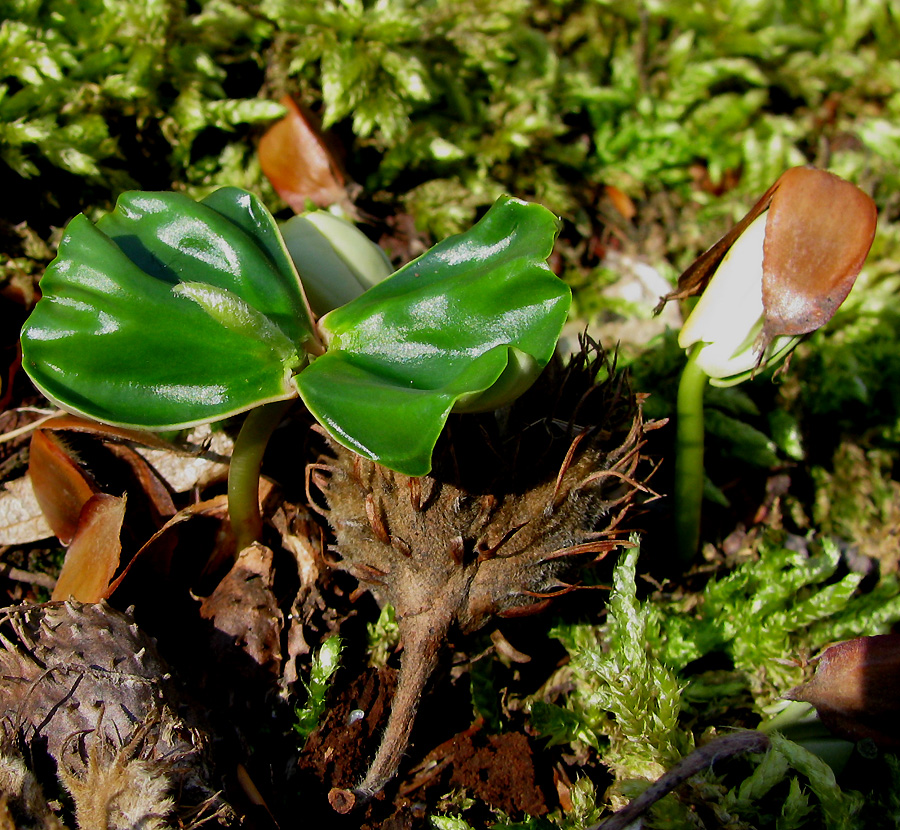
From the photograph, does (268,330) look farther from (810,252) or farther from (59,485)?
(810,252)

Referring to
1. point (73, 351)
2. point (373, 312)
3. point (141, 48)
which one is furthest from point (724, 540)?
point (141, 48)

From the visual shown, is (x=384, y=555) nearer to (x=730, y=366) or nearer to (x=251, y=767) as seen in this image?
(x=251, y=767)

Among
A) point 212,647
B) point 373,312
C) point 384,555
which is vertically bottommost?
point 212,647

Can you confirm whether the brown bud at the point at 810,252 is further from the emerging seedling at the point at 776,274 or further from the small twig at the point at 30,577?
the small twig at the point at 30,577

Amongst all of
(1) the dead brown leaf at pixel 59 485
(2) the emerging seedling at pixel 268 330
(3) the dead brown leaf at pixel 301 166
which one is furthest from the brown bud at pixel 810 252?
(1) the dead brown leaf at pixel 59 485

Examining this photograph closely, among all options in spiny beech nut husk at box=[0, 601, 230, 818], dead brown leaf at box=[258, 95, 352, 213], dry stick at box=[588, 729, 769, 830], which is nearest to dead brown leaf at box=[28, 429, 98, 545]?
spiny beech nut husk at box=[0, 601, 230, 818]

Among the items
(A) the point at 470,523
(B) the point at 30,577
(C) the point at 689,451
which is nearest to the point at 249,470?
(A) the point at 470,523

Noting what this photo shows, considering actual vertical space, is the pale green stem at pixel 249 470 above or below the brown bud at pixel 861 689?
above
